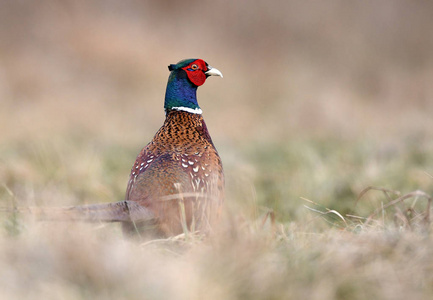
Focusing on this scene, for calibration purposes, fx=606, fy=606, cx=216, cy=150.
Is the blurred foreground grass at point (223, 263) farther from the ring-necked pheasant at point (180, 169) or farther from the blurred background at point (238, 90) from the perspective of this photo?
the blurred background at point (238, 90)

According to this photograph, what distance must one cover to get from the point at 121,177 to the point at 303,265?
4.30 meters

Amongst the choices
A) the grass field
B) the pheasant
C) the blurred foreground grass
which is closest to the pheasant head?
the pheasant

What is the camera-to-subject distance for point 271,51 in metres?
14.6

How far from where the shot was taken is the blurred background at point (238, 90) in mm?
6203

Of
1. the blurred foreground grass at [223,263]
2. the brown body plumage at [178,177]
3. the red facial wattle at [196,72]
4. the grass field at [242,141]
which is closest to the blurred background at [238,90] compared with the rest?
the grass field at [242,141]

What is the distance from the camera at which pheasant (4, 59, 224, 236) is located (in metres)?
2.88

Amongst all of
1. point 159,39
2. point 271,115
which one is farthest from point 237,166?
point 159,39

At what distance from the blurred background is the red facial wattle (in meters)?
1.92

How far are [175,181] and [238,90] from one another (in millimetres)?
9862

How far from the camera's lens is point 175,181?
3342 mm

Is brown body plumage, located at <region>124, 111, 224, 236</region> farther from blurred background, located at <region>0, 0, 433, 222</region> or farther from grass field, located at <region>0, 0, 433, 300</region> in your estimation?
blurred background, located at <region>0, 0, 433, 222</region>

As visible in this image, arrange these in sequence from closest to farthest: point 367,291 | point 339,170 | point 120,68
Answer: point 367,291 < point 339,170 < point 120,68

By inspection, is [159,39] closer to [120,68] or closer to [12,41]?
[120,68]

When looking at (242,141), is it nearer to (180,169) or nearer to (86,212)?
(180,169)
